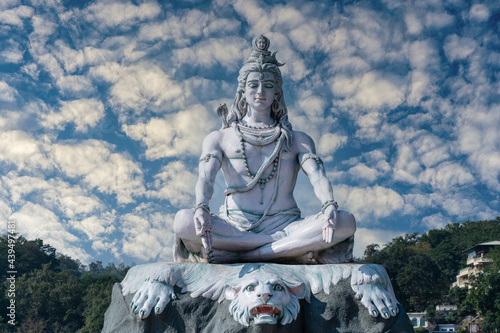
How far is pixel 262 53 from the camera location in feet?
25.3

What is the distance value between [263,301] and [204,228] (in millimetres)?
1188

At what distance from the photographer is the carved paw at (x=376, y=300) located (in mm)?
5852

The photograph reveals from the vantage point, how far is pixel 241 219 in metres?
7.18

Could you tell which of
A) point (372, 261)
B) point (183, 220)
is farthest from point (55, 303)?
point (183, 220)

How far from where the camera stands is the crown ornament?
7.68 metres

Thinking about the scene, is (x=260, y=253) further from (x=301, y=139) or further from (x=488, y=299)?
(x=488, y=299)

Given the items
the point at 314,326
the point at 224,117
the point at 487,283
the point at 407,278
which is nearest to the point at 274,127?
the point at 224,117

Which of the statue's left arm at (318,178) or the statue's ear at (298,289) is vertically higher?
the statue's left arm at (318,178)

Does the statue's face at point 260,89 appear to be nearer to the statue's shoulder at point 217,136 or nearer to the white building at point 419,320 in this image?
the statue's shoulder at point 217,136

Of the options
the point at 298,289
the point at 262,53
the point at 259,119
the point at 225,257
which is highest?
the point at 262,53

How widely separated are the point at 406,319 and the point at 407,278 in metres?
29.0

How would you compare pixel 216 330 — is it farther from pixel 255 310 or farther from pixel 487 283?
pixel 487 283

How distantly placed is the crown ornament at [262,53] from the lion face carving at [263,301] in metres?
3.21

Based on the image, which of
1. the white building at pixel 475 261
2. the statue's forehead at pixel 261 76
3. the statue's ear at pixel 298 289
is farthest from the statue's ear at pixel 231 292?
the white building at pixel 475 261
